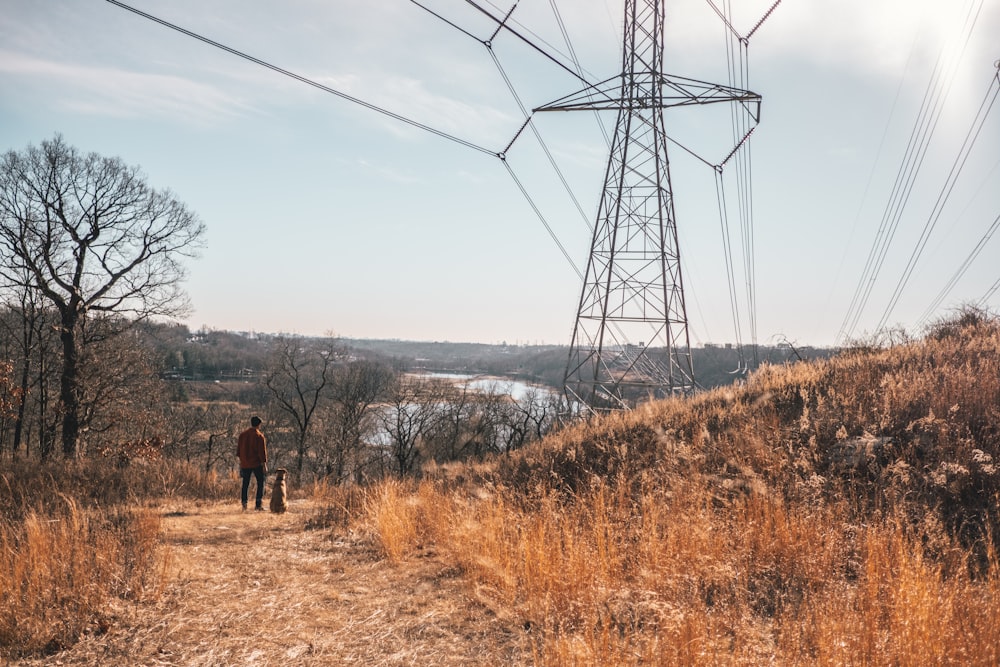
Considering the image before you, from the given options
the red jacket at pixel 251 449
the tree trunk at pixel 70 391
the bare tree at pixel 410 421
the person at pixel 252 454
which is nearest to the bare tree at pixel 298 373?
the bare tree at pixel 410 421

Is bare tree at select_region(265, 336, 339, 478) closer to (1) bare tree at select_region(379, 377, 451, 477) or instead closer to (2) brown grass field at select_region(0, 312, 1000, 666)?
(1) bare tree at select_region(379, 377, 451, 477)

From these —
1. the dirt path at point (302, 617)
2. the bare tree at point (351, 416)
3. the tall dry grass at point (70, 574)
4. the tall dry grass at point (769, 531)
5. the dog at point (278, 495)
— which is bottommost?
the bare tree at point (351, 416)

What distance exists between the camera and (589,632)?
3.39m

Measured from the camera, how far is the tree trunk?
66.0 feet

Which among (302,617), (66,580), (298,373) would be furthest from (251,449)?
(298,373)

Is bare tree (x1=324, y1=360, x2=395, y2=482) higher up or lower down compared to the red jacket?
lower down

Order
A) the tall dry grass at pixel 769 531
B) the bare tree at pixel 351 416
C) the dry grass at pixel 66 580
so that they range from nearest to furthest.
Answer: the tall dry grass at pixel 769 531 < the dry grass at pixel 66 580 < the bare tree at pixel 351 416

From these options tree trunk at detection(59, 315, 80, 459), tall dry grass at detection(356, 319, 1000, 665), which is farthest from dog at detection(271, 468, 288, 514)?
tree trunk at detection(59, 315, 80, 459)

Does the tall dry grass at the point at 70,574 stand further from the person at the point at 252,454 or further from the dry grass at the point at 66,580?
the person at the point at 252,454

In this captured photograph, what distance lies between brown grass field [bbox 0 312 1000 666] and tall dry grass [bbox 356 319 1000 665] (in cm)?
3

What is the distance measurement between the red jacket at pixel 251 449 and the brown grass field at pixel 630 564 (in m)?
2.13

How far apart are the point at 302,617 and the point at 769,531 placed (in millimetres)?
4026

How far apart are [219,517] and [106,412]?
672 inches

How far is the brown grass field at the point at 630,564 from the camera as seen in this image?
3402 millimetres
